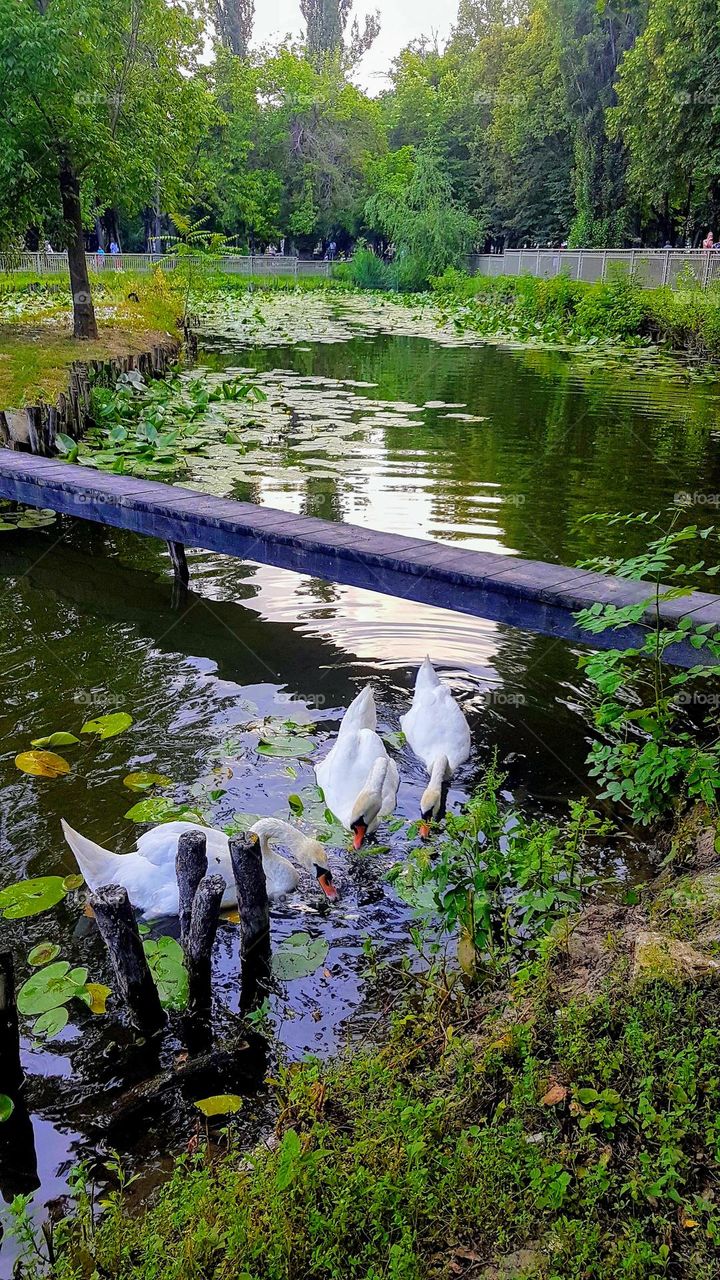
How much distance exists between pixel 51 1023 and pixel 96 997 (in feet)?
0.64

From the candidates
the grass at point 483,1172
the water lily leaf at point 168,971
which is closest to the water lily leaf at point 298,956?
the water lily leaf at point 168,971

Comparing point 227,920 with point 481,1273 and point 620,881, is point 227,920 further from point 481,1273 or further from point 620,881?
point 481,1273

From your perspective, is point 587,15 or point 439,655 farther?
point 587,15

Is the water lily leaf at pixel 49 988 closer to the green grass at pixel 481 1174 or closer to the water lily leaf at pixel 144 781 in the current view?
the green grass at pixel 481 1174

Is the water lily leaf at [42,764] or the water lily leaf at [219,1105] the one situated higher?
the water lily leaf at [42,764]

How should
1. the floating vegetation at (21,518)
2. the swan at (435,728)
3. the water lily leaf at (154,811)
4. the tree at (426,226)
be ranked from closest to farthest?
the water lily leaf at (154,811)
the swan at (435,728)
the floating vegetation at (21,518)
the tree at (426,226)

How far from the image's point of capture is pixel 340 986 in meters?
3.76

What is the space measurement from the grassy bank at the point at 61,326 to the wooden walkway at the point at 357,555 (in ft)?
12.0

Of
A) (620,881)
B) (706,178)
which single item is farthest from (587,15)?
(620,881)

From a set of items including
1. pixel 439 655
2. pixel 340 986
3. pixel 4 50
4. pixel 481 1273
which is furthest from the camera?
pixel 4 50

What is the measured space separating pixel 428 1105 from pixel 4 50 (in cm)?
1586

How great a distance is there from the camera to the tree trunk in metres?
16.7

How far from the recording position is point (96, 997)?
3635mm

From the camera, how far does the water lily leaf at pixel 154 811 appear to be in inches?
188
